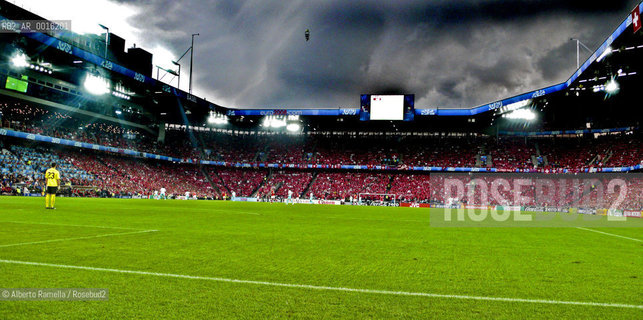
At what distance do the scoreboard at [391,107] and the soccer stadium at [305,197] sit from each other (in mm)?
208

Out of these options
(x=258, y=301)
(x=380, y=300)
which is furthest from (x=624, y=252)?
(x=258, y=301)

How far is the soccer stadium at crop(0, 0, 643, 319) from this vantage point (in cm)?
422

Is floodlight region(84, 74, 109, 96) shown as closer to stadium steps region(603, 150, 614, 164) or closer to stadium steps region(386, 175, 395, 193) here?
stadium steps region(386, 175, 395, 193)

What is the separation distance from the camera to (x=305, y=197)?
59188 mm

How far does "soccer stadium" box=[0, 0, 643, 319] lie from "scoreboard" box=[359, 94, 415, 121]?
0.68ft

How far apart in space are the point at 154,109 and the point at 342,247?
197ft

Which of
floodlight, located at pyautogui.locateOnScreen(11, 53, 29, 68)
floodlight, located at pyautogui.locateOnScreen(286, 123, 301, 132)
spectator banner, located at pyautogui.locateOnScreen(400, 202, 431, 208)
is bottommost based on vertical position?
spectator banner, located at pyautogui.locateOnScreen(400, 202, 431, 208)

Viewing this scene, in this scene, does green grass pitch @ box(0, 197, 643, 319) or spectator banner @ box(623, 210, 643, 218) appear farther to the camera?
spectator banner @ box(623, 210, 643, 218)

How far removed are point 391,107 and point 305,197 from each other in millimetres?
18230

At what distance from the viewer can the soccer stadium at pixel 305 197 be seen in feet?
13.9

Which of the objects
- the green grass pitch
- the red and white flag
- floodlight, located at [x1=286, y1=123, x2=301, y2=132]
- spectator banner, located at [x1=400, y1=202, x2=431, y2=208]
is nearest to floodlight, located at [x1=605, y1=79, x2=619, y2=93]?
the red and white flag

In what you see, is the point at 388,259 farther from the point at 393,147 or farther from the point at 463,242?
the point at 393,147

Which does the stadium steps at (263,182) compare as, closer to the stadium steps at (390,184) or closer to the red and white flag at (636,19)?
the stadium steps at (390,184)

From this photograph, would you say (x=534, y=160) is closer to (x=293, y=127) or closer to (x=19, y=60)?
(x=293, y=127)
